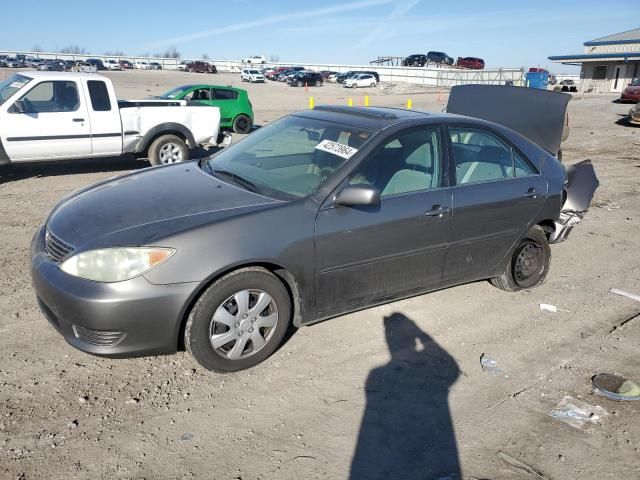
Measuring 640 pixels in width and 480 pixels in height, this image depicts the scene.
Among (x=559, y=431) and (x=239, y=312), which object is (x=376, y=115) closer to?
(x=239, y=312)

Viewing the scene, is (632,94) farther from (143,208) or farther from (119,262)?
(119,262)

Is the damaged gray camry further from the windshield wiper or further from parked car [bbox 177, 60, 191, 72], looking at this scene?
parked car [bbox 177, 60, 191, 72]

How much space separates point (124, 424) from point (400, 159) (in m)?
2.56

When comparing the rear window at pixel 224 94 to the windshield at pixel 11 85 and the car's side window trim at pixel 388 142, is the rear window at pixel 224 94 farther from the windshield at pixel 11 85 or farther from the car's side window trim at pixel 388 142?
the car's side window trim at pixel 388 142

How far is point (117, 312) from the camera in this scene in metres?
2.94

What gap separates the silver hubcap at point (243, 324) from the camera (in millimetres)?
3240

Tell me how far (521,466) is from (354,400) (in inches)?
39.1

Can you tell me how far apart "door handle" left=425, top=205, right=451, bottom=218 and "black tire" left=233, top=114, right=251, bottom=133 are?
1283cm

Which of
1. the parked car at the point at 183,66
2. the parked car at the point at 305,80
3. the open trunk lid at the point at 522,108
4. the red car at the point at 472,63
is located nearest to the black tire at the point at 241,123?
the open trunk lid at the point at 522,108

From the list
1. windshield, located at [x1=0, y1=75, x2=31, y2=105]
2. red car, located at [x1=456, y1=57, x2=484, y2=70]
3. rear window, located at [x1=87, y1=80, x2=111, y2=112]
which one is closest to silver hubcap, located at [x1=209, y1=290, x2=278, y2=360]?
rear window, located at [x1=87, y1=80, x2=111, y2=112]

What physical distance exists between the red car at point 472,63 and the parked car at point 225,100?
172 ft

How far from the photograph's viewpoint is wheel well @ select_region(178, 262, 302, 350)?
3121mm

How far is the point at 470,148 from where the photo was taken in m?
4.42

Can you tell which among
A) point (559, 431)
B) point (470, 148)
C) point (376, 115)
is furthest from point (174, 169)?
point (559, 431)
